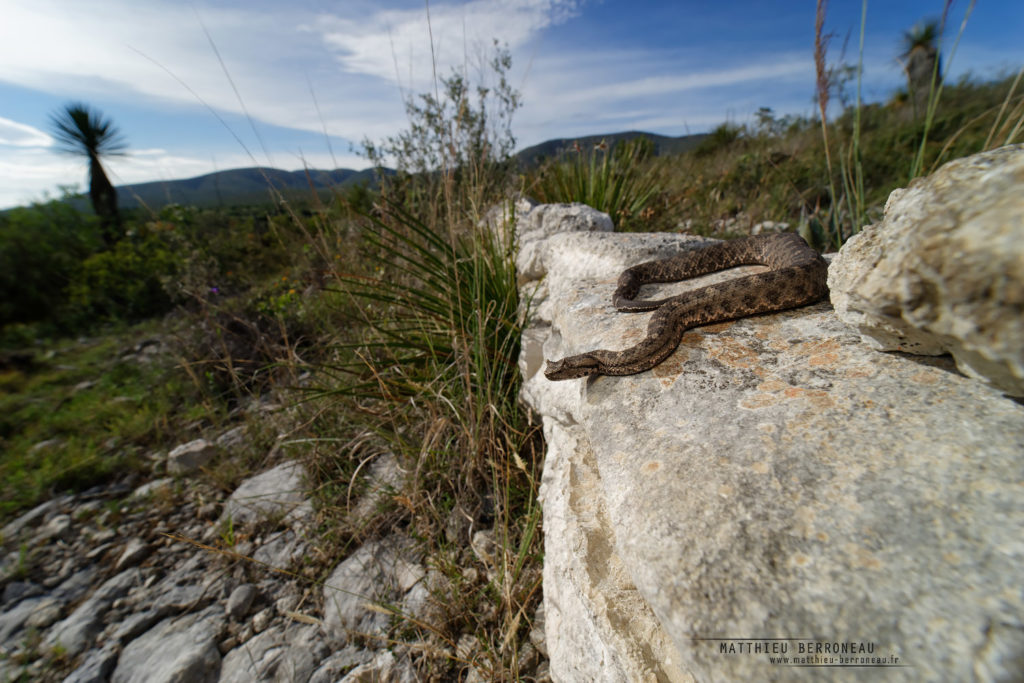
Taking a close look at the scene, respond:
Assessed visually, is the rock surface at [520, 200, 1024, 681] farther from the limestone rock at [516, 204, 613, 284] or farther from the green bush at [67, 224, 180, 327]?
the green bush at [67, 224, 180, 327]

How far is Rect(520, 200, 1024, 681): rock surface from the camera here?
3.42ft

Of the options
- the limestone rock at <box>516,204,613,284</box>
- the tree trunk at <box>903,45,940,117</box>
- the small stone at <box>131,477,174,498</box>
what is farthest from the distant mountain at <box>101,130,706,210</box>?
the tree trunk at <box>903,45,940,117</box>

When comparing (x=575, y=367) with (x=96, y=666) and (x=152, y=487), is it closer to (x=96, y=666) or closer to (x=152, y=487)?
(x=96, y=666)

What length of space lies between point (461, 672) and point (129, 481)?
4.84m

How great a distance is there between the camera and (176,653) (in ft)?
9.36

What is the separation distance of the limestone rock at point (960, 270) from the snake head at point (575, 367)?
131cm

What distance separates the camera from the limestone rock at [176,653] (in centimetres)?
272

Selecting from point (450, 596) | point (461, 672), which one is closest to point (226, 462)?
point (450, 596)

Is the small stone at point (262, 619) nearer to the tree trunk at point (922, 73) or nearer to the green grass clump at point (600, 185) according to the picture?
the green grass clump at point (600, 185)

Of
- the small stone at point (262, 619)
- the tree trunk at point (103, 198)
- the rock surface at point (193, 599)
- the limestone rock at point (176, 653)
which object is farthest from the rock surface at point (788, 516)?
Result: the tree trunk at point (103, 198)

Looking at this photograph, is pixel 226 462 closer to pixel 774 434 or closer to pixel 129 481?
pixel 129 481

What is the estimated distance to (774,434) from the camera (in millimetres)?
1601

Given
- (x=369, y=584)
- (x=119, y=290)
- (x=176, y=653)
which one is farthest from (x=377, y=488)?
(x=119, y=290)

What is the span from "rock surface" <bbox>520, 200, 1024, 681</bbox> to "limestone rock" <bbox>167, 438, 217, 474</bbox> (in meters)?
4.45
